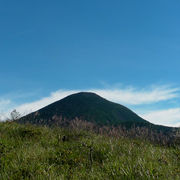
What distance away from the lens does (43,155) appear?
4969mm

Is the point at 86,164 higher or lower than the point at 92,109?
lower

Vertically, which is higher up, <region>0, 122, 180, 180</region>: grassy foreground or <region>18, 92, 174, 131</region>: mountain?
<region>18, 92, 174, 131</region>: mountain

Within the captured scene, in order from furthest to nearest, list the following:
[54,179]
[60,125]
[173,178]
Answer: [60,125]
[54,179]
[173,178]

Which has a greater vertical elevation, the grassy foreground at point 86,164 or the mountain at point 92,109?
the mountain at point 92,109

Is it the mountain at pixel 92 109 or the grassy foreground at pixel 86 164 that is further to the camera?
the mountain at pixel 92 109

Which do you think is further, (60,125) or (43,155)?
(60,125)

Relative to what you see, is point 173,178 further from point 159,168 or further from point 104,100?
point 104,100

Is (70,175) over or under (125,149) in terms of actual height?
under

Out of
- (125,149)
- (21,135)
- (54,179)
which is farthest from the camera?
(21,135)

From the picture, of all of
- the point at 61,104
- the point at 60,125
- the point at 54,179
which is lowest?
the point at 54,179

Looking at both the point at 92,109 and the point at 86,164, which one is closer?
the point at 86,164

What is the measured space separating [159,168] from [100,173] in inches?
38.6

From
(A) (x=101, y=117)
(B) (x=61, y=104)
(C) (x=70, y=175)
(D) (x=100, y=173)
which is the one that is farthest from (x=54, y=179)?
(B) (x=61, y=104)

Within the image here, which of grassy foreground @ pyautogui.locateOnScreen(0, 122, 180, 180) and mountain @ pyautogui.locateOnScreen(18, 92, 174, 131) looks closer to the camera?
grassy foreground @ pyautogui.locateOnScreen(0, 122, 180, 180)
